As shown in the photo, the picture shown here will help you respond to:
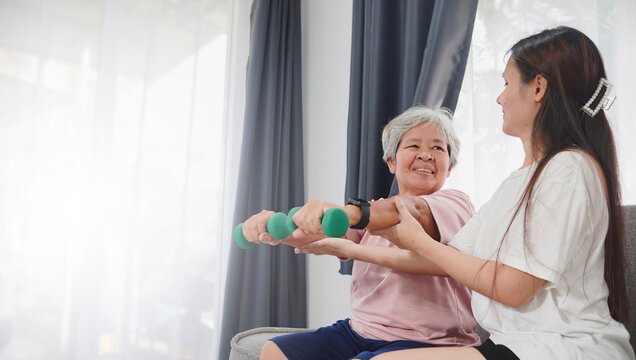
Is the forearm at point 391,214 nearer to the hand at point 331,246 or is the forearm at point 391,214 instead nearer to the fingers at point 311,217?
the fingers at point 311,217

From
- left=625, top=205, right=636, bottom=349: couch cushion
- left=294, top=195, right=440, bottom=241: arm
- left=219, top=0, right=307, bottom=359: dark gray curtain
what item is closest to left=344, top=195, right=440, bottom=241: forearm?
left=294, top=195, right=440, bottom=241: arm

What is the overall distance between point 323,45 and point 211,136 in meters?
0.90

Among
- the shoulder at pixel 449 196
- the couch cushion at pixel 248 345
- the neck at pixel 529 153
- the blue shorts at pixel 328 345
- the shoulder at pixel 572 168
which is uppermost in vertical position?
the neck at pixel 529 153

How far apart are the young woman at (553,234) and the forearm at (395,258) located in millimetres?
176

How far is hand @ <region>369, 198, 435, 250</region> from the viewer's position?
3.50 feet

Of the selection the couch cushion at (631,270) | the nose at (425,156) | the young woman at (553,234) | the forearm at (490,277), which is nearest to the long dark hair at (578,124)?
the young woman at (553,234)

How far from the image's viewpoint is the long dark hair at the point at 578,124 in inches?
37.2

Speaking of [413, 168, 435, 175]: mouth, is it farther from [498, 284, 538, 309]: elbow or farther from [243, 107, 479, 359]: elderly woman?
[498, 284, 538, 309]: elbow

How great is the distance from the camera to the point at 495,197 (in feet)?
3.42

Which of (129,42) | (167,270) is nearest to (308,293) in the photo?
(167,270)

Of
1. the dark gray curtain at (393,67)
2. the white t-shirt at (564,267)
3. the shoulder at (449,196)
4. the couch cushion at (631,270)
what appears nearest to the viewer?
the white t-shirt at (564,267)

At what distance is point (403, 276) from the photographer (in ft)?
4.32

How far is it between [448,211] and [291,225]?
1.47 ft

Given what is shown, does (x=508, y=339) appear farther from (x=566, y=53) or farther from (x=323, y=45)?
(x=323, y=45)
